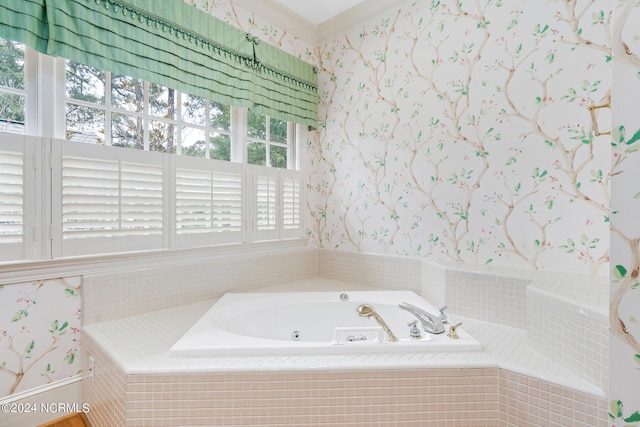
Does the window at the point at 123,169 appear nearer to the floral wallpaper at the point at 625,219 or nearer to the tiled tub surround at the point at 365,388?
the tiled tub surround at the point at 365,388

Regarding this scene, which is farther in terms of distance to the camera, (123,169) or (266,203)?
(266,203)

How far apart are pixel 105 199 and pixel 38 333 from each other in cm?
71

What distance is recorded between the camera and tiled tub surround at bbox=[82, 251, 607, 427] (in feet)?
4.05

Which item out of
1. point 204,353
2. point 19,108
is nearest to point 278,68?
point 19,108

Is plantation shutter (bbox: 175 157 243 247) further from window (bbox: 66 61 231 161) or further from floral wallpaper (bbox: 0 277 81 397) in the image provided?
floral wallpaper (bbox: 0 277 81 397)

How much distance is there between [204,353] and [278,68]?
2.12 metres

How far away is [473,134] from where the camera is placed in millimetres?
2045

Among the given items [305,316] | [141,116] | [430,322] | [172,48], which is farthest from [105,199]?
[430,322]

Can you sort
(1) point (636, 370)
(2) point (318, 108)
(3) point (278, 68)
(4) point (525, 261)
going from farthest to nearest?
(2) point (318, 108) → (3) point (278, 68) → (4) point (525, 261) → (1) point (636, 370)

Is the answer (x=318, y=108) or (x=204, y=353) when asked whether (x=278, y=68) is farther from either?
(x=204, y=353)

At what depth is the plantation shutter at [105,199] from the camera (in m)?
1.59

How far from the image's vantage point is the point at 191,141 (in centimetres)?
218

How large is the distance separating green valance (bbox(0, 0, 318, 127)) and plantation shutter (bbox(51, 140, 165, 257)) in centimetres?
46

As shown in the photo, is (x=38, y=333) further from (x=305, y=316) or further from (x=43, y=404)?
(x=305, y=316)
